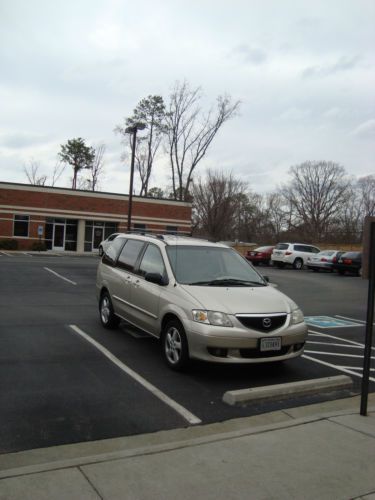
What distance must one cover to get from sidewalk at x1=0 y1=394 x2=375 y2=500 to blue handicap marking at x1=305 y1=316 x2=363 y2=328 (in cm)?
652

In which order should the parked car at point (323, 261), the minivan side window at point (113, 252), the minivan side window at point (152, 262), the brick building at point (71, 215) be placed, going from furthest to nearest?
the brick building at point (71, 215), the parked car at point (323, 261), the minivan side window at point (113, 252), the minivan side window at point (152, 262)

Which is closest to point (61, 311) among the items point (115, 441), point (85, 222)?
point (115, 441)

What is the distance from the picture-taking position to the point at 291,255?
31906 millimetres

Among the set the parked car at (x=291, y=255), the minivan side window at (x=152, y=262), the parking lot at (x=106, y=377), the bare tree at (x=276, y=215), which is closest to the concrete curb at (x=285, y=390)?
the parking lot at (x=106, y=377)

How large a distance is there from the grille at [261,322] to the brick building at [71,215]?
32.9 meters

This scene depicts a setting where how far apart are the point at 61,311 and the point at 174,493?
26.5ft

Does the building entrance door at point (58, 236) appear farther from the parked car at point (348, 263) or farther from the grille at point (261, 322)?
the grille at point (261, 322)

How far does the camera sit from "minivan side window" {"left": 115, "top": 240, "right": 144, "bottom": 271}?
8.16 m

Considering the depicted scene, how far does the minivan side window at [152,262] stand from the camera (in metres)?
7.31

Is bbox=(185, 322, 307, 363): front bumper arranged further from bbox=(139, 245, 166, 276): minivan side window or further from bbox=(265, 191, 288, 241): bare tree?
bbox=(265, 191, 288, 241): bare tree

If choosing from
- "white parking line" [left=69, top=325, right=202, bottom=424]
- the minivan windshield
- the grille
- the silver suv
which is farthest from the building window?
the grille

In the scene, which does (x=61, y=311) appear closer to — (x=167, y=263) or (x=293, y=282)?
(x=167, y=263)

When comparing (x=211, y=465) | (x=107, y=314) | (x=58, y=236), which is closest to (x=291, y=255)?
(x=58, y=236)

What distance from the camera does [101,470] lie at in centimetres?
355
